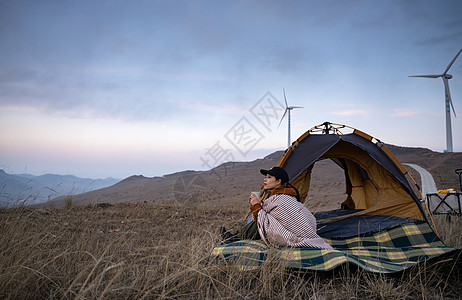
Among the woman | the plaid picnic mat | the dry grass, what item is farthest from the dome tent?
the dry grass

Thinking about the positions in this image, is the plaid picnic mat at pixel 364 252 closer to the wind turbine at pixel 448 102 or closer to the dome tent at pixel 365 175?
the dome tent at pixel 365 175

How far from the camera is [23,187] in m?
4.82

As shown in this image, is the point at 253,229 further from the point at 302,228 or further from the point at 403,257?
the point at 403,257

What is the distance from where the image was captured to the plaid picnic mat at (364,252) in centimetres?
315

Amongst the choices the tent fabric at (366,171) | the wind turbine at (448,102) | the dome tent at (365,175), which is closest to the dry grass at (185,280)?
the dome tent at (365,175)

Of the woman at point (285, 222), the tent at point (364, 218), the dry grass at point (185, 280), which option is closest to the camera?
the dry grass at point (185, 280)

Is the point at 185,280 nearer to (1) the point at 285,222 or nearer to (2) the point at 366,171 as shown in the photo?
(1) the point at 285,222

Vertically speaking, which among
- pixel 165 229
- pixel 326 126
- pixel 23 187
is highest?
pixel 326 126

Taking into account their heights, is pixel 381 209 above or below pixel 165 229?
above

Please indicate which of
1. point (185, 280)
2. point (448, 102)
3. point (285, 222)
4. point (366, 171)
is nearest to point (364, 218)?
point (366, 171)

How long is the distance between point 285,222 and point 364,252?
1.27m

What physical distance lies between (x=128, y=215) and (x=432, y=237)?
6.44 meters

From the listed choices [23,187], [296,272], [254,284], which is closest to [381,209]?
[296,272]

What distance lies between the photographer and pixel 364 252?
13.5 ft
